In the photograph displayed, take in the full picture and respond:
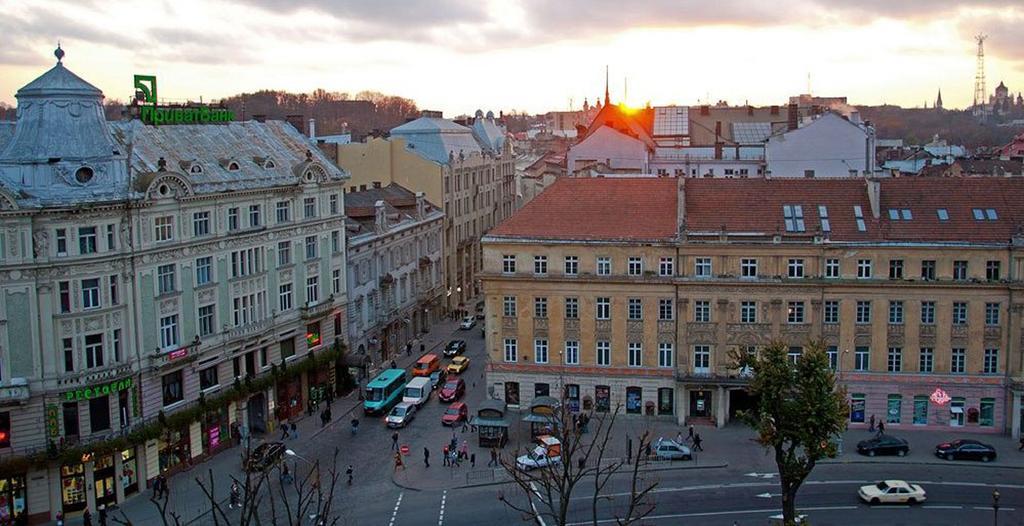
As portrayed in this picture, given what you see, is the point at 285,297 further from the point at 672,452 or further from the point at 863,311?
the point at 863,311

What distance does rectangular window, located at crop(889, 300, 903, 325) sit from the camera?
203ft

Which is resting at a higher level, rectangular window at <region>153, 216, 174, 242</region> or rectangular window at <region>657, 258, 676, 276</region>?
rectangular window at <region>153, 216, 174, 242</region>

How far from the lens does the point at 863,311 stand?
6209cm

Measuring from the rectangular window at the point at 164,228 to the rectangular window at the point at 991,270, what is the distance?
48810mm

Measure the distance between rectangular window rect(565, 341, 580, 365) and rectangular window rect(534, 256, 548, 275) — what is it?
499 centimetres

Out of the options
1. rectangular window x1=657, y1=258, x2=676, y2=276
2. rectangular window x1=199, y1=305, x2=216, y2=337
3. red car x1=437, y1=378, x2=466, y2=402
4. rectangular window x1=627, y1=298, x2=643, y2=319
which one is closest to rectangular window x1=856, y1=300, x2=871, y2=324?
rectangular window x1=657, y1=258, x2=676, y2=276

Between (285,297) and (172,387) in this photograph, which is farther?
(285,297)

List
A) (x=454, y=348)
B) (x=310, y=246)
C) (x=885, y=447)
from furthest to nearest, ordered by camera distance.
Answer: (x=454, y=348) → (x=310, y=246) → (x=885, y=447)

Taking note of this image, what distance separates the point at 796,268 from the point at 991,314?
39.7ft

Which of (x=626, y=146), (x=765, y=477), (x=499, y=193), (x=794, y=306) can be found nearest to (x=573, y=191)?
(x=794, y=306)

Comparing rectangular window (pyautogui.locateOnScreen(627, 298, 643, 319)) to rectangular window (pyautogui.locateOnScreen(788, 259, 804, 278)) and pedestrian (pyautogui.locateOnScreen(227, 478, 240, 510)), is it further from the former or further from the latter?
pedestrian (pyautogui.locateOnScreen(227, 478, 240, 510))

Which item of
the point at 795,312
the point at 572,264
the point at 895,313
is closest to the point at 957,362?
the point at 895,313

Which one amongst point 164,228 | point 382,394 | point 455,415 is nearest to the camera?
point 164,228

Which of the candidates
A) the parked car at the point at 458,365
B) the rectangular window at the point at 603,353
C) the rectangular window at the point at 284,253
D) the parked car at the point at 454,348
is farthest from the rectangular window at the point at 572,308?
the parked car at the point at 454,348
